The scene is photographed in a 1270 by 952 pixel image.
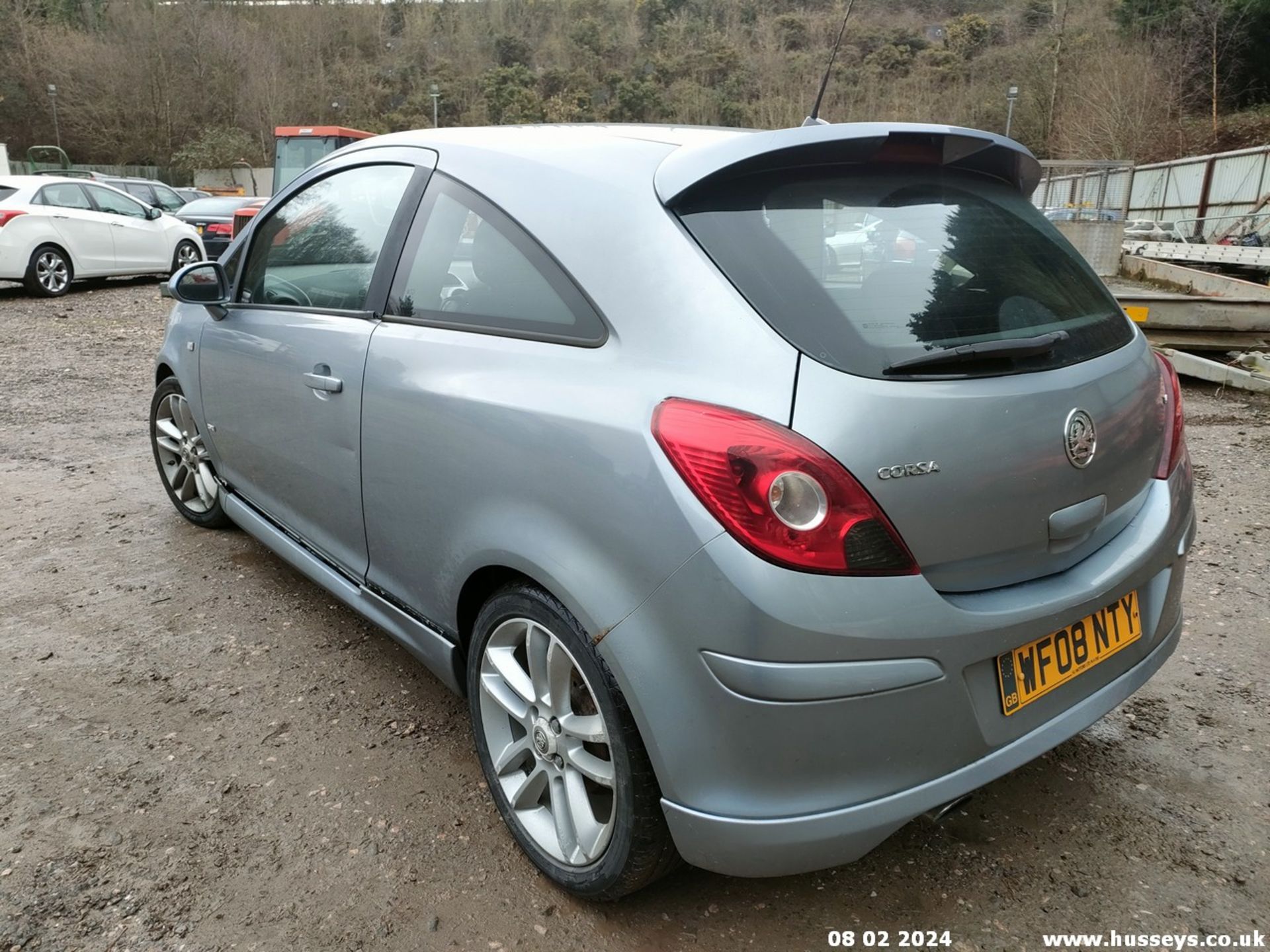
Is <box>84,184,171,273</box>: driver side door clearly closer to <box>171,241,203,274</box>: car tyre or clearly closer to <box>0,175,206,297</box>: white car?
<box>0,175,206,297</box>: white car

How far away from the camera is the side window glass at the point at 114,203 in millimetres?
12867

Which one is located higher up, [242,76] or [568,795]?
[242,76]

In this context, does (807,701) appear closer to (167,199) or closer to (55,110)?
(167,199)

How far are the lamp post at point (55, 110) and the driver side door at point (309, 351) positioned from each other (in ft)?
200

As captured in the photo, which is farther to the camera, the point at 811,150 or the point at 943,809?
the point at 811,150

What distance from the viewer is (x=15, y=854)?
2135mm

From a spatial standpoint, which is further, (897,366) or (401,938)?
(401,938)

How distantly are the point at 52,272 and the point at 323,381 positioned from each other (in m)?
12.0

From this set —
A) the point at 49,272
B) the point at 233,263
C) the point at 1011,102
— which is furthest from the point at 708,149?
the point at 1011,102

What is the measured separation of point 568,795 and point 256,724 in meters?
1.20

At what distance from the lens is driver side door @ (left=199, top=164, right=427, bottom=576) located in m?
2.52

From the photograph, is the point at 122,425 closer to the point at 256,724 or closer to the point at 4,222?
the point at 256,724

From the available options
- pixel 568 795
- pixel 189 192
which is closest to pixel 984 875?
pixel 568 795

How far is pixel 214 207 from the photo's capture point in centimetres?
1941
